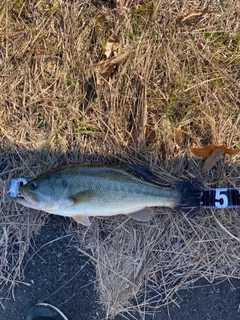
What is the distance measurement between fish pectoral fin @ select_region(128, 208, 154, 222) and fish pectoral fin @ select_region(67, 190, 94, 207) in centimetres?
46

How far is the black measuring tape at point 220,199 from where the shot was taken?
10.4 feet

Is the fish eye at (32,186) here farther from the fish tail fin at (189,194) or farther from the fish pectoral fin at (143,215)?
the fish tail fin at (189,194)

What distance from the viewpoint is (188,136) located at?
10.9ft

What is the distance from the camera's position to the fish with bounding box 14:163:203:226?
2.86 metres

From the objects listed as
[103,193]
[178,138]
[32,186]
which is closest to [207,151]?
[178,138]

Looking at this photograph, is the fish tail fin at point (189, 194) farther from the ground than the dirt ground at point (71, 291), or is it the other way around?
the fish tail fin at point (189, 194)

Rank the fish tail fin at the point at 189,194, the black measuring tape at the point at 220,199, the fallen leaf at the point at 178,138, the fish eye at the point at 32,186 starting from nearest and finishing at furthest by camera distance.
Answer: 1. the fish eye at the point at 32,186
2. the fish tail fin at the point at 189,194
3. the black measuring tape at the point at 220,199
4. the fallen leaf at the point at 178,138

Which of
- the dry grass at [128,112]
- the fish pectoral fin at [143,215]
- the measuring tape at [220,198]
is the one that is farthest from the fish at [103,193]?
the dry grass at [128,112]

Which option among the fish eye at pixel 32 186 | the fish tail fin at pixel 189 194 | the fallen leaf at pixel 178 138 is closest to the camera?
the fish eye at pixel 32 186

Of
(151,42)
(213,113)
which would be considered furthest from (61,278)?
(151,42)

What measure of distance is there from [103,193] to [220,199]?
3.83 ft

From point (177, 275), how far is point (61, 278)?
118 centimetres

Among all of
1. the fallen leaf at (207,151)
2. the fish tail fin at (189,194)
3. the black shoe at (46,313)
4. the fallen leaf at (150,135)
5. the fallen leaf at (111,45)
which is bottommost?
the black shoe at (46,313)

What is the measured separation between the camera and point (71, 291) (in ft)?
10.9
